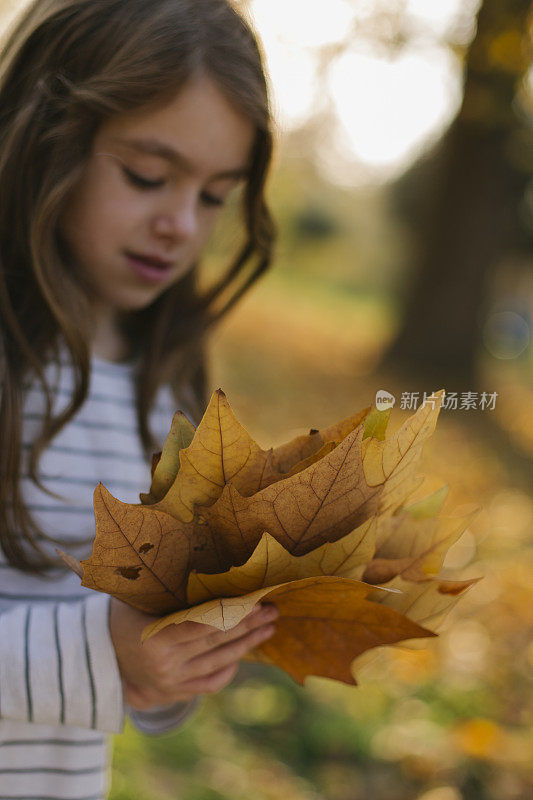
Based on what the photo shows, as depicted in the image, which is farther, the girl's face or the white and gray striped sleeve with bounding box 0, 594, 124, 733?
the girl's face

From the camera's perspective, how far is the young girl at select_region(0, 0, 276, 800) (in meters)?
0.93

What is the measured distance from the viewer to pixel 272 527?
625 mm

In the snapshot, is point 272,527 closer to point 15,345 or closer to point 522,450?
point 15,345

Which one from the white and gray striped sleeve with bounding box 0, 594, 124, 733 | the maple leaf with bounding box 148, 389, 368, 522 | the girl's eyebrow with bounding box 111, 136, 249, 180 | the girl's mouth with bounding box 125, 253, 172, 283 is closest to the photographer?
the maple leaf with bounding box 148, 389, 368, 522

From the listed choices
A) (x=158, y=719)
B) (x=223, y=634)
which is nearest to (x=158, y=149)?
(x=223, y=634)

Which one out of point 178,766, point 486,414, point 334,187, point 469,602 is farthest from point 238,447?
point 334,187

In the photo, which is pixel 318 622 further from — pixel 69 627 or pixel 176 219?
pixel 176 219

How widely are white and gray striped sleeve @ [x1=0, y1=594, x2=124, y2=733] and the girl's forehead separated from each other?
65cm

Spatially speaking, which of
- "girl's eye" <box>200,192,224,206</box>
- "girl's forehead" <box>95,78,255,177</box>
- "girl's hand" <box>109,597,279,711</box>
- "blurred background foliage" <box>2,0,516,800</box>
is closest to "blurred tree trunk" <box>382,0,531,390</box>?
"blurred background foliage" <box>2,0,516,800</box>

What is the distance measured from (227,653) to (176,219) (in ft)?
2.14

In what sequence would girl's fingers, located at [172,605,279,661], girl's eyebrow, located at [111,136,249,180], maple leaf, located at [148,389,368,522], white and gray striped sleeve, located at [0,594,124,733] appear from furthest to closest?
girl's eyebrow, located at [111,136,249,180]
white and gray striped sleeve, located at [0,594,124,733]
girl's fingers, located at [172,605,279,661]
maple leaf, located at [148,389,368,522]

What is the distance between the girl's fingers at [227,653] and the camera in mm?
767

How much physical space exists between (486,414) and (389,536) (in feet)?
13.0

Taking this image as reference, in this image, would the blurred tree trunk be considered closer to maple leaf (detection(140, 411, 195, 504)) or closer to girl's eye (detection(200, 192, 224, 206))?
girl's eye (detection(200, 192, 224, 206))
